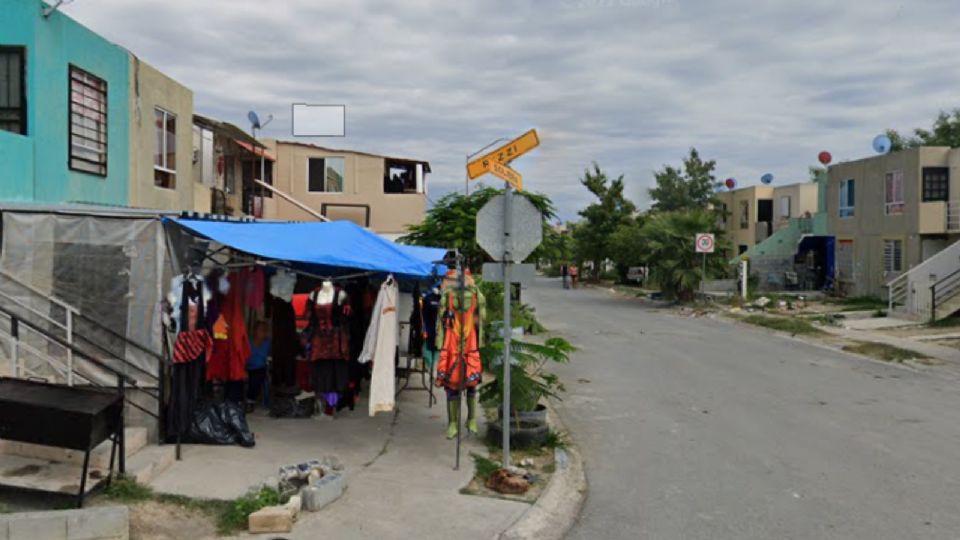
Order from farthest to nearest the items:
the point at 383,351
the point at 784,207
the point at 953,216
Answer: the point at 784,207 < the point at 953,216 < the point at 383,351

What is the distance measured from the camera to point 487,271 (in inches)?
327

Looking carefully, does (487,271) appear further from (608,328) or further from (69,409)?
(608,328)

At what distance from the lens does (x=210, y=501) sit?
6660 millimetres

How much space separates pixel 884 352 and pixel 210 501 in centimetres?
1663

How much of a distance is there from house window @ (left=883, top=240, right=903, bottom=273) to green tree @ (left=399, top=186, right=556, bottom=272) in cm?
1723

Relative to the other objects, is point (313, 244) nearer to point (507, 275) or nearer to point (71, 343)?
point (507, 275)

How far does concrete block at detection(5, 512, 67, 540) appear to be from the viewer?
220 inches

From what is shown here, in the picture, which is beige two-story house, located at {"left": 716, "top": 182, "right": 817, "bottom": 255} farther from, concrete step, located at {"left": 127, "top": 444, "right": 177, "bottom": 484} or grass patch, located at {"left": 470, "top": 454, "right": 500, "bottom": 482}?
concrete step, located at {"left": 127, "top": 444, "right": 177, "bottom": 484}

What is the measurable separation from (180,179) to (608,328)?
43.5 ft

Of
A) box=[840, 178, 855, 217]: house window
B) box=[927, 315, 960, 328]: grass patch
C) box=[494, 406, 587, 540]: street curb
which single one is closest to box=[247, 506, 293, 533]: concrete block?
box=[494, 406, 587, 540]: street curb

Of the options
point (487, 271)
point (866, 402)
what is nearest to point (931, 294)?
point (866, 402)

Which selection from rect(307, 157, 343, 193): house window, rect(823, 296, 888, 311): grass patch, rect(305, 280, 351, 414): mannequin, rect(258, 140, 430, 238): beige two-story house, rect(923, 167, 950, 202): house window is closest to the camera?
rect(305, 280, 351, 414): mannequin

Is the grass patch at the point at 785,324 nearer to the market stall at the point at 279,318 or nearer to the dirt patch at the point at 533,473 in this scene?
the market stall at the point at 279,318

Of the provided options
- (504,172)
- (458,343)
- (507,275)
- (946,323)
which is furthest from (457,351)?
(946,323)
